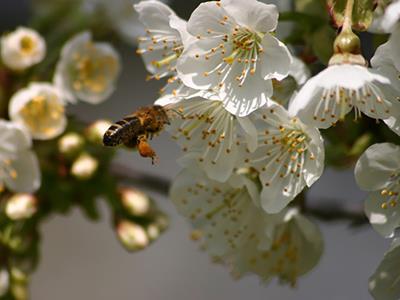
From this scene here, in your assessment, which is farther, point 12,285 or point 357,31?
point 12,285

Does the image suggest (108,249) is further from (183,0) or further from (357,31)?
(357,31)

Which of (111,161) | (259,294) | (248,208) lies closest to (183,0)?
(111,161)

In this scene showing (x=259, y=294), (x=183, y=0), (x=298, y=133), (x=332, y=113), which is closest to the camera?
(x=332, y=113)

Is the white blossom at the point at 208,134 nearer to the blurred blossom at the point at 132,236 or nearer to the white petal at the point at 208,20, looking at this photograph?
the white petal at the point at 208,20

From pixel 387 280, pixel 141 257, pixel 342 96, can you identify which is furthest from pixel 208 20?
pixel 141 257

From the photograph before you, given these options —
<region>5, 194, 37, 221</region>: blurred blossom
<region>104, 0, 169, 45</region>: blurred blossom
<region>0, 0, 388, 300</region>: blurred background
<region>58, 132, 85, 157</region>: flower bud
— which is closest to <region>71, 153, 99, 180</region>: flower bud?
<region>58, 132, 85, 157</region>: flower bud

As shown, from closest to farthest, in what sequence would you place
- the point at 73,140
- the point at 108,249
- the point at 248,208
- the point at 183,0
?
1. the point at 248,208
2. the point at 73,140
3. the point at 183,0
4. the point at 108,249

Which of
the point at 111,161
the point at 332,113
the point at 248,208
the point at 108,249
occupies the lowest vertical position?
the point at 108,249
